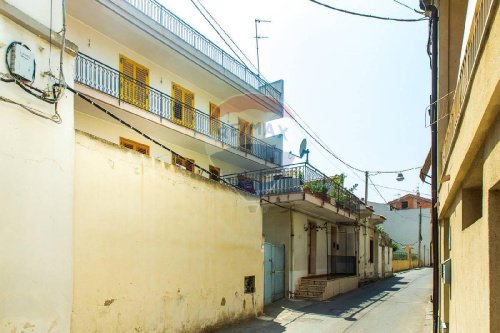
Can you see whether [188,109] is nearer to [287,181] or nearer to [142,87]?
[142,87]

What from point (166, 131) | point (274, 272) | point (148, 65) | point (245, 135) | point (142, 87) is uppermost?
point (148, 65)

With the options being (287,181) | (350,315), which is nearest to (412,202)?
(287,181)

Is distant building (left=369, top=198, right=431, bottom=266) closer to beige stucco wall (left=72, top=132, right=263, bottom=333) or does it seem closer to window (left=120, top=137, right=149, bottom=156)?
window (left=120, top=137, right=149, bottom=156)

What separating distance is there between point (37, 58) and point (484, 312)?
22.0ft

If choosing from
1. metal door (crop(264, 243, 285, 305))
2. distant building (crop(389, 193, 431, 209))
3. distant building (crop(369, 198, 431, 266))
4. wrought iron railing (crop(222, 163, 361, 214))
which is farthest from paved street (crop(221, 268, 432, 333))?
distant building (crop(389, 193, 431, 209))

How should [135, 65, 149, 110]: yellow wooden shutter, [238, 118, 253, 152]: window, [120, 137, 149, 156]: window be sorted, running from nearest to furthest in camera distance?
1. [120, 137, 149, 156]: window
2. [135, 65, 149, 110]: yellow wooden shutter
3. [238, 118, 253, 152]: window

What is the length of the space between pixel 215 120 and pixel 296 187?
16.0 feet

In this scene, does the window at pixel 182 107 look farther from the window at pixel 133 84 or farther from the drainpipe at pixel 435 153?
the drainpipe at pixel 435 153

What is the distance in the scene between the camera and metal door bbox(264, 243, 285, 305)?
14766 mm

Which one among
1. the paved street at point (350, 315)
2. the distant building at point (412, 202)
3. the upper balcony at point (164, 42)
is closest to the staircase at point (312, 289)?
the paved street at point (350, 315)

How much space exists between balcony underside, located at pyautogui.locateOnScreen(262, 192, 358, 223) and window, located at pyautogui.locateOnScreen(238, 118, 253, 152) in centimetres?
383

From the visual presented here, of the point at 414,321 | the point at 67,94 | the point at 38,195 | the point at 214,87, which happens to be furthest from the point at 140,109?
the point at 414,321

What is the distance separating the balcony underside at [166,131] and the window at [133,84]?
19.7 inches

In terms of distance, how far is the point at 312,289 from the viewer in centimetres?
1662
